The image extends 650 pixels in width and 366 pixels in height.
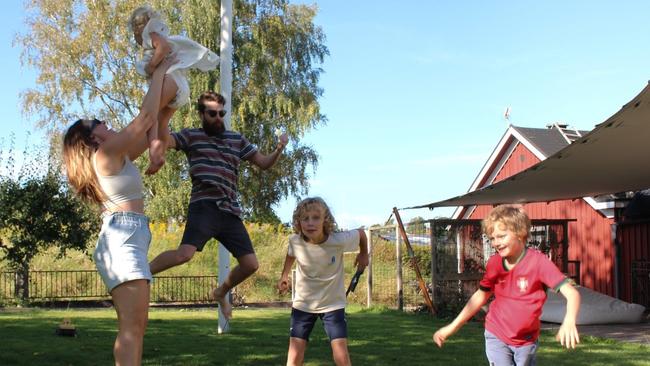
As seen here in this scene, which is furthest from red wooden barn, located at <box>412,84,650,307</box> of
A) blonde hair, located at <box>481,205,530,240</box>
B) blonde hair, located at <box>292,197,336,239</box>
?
blonde hair, located at <box>481,205,530,240</box>

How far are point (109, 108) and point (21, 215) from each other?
11106 millimetres

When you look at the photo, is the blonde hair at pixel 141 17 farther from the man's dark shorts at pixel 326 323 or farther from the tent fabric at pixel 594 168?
the tent fabric at pixel 594 168

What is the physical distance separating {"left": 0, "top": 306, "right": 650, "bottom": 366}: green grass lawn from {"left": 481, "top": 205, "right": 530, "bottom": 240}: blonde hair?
296 cm

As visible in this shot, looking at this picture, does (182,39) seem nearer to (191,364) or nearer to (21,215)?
(191,364)

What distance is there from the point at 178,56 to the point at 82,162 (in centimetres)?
118

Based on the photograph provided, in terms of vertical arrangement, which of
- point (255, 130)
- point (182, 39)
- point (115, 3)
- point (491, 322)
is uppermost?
point (115, 3)

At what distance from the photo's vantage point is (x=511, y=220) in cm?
Result: 386

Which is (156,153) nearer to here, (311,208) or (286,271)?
(311,208)

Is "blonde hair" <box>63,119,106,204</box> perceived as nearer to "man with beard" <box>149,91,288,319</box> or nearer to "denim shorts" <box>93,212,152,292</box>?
"denim shorts" <box>93,212,152,292</box>

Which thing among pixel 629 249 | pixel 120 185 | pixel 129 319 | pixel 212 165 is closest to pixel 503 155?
pixel 629 249

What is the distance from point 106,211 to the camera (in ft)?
12.5

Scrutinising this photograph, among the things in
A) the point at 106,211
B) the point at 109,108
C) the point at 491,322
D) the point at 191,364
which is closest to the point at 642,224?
the point at 191,364

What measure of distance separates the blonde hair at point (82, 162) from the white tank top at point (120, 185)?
2cm

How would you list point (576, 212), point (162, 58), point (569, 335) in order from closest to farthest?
point (569, 335) → point (162, 58) → point (576, 212)
